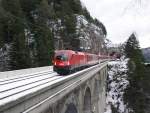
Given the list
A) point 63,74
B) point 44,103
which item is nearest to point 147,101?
point 63,74

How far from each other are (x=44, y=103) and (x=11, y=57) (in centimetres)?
3900

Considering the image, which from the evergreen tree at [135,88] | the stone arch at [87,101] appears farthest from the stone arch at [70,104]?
the evergreen tree at [135,88]

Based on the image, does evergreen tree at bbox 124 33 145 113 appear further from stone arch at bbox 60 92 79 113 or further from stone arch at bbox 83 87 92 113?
stone arch at bbox 60 92 79 113

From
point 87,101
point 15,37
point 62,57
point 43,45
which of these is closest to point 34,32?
point 43,45

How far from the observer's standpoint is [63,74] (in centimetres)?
2927

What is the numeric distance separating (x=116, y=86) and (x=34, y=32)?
23384mm

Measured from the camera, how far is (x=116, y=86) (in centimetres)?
7862

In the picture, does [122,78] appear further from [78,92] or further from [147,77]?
[78,92]

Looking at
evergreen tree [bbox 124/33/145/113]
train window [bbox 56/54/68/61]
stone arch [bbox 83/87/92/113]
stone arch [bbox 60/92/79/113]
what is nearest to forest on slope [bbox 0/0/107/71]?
evergreen tree [bbox 124/33/145/113]

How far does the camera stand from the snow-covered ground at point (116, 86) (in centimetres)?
6854

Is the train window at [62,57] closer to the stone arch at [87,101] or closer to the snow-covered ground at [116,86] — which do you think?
the stone arch at [87,101]

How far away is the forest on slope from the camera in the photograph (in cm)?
5456

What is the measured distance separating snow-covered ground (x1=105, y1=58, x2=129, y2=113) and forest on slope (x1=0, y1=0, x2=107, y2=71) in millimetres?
11968

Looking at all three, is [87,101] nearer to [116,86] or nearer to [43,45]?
[43,45]
